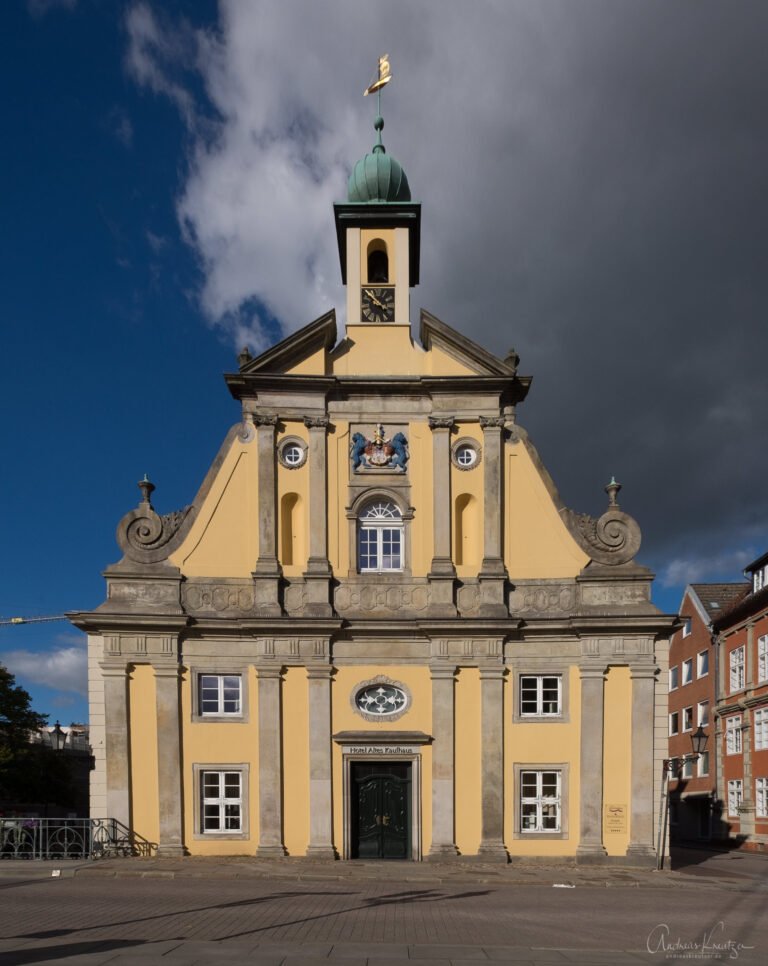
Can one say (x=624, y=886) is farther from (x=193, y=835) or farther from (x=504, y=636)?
(x=193, y=835)

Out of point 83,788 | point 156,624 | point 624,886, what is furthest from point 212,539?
point 83,788

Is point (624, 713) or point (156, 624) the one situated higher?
point (156, 624)

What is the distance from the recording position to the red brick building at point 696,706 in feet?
134

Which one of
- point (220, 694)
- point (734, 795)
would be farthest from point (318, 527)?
point (734, 795)

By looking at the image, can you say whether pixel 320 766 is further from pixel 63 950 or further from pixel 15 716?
pixel 15 716

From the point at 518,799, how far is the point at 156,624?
10684 mm

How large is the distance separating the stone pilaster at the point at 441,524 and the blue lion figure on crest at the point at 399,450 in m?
0.86

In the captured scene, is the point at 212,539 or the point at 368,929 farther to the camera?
the point at 212,539

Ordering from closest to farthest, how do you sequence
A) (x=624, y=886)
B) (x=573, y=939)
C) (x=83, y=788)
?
(x=573, y=939), (x=624, y=886), (x=83, y=788)

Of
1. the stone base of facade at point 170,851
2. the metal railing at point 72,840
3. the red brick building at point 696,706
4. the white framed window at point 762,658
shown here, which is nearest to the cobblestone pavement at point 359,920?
the metal railing at point 72,840

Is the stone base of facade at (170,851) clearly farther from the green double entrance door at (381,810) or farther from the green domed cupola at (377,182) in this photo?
the green domed cupola at (377,182)

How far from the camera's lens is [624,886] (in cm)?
1948

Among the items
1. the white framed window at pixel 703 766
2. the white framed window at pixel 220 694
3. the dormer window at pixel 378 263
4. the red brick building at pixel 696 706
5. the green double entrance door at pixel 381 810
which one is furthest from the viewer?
the white framed window at pixel 703 766

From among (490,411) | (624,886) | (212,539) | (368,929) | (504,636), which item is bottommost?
(624,886)
